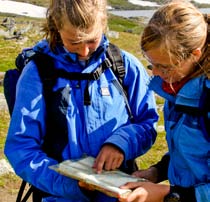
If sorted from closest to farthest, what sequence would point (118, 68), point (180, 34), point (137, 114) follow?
1. point (180, 34)
2. point (118, 68)
3. point (137, 114)

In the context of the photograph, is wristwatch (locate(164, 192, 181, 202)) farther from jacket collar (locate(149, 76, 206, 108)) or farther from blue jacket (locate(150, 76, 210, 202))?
jacket collar (locate(149, 76, 206, 108))

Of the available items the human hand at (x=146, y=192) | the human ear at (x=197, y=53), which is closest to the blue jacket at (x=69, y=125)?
the human hand at (x=146, y=192)

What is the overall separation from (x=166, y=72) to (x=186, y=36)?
337 millimetres

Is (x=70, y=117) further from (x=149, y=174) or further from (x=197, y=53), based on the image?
(x=197, y=53)

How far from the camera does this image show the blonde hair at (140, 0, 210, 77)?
4.26 metres

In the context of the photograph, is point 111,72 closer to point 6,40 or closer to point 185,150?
point 185,150

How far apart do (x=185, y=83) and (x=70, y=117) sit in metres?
1.05

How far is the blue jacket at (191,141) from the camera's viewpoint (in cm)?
→ 424

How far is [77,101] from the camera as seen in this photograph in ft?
15.9

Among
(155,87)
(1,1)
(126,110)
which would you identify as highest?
(155,87)

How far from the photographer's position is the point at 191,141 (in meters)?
4.29

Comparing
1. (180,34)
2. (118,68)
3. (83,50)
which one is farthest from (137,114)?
(180,34)

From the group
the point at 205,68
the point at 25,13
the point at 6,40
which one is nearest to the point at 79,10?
the point at 205,68

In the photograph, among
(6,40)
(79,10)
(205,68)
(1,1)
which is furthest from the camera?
(1,1)
